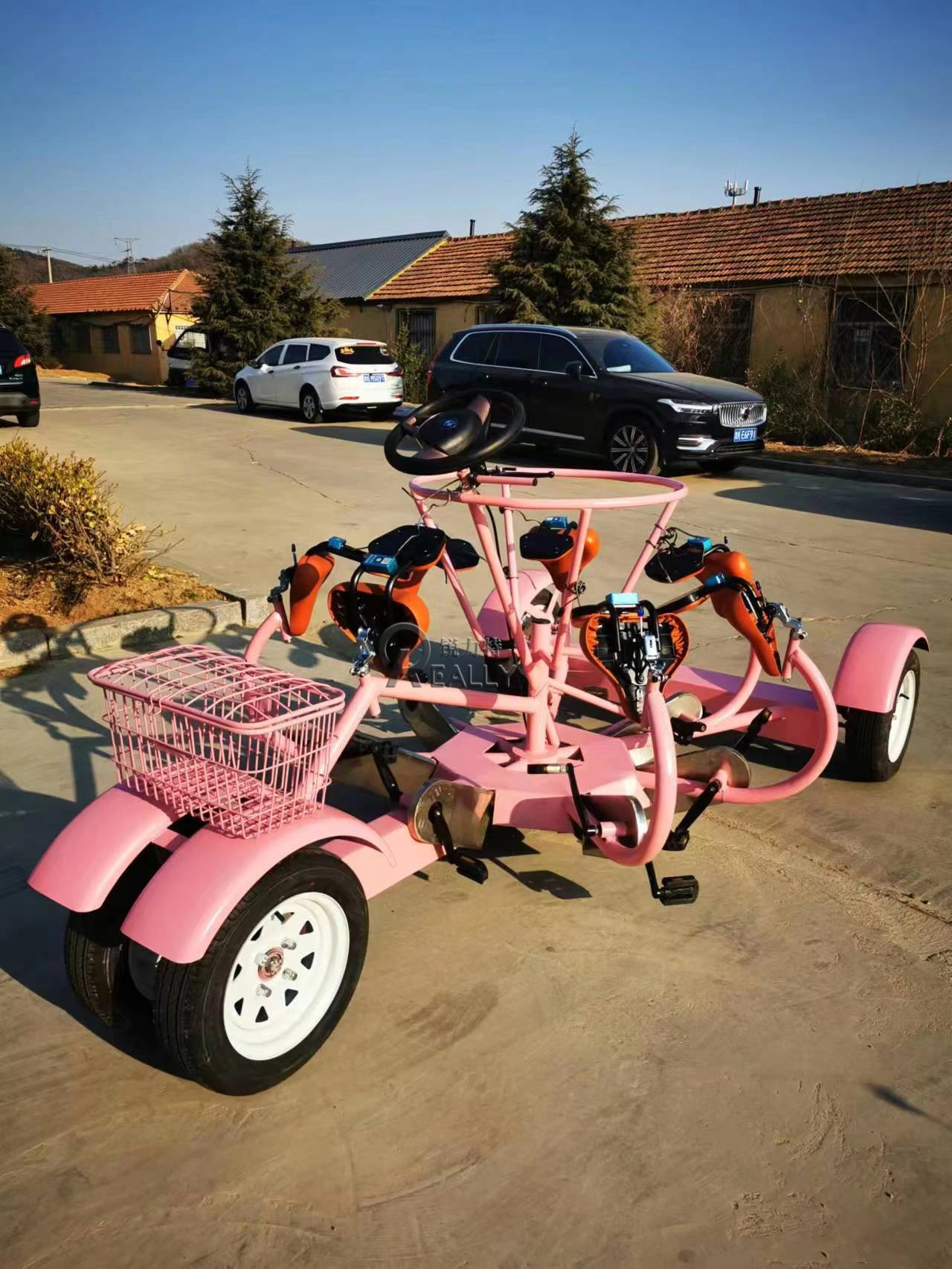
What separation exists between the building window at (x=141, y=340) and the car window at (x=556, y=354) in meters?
28.0

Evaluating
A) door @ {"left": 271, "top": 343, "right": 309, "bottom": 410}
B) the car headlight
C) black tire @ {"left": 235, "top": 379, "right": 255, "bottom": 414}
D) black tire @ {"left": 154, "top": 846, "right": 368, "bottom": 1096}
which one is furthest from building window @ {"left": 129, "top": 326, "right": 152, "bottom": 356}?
black tire @ {"left": 154, "top": 846, "right": 368, "bottom": 1096}

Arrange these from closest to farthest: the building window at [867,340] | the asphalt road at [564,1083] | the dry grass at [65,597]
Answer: the asphalt road at [564,1083]
the dry grass at [65,597]
the building window at [867,340]

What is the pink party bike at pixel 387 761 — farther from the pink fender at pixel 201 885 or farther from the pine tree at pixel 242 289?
the pine tree at pixel 242 289

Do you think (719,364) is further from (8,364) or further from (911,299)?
(8,364)

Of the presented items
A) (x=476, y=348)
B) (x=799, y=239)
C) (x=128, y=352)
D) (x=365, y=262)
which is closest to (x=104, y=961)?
(x=476, y=348)

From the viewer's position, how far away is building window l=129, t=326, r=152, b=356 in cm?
3788

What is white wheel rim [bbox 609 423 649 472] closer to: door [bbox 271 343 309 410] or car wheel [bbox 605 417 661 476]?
car wheel [bbox 605 417 661 476]

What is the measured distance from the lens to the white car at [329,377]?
18.7m

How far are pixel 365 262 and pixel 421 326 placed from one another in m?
6.72

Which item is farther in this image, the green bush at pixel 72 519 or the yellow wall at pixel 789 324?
the yellow wall at pixel 789 324

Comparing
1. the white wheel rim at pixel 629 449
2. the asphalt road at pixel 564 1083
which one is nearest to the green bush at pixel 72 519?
the asphalt road at pixel 564 1083

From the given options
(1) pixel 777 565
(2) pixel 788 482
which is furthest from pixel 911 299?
(1) pixel 777 565

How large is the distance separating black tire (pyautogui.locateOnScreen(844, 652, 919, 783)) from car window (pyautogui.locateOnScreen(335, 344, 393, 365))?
1597 cm

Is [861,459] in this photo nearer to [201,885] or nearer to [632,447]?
[632,447]
